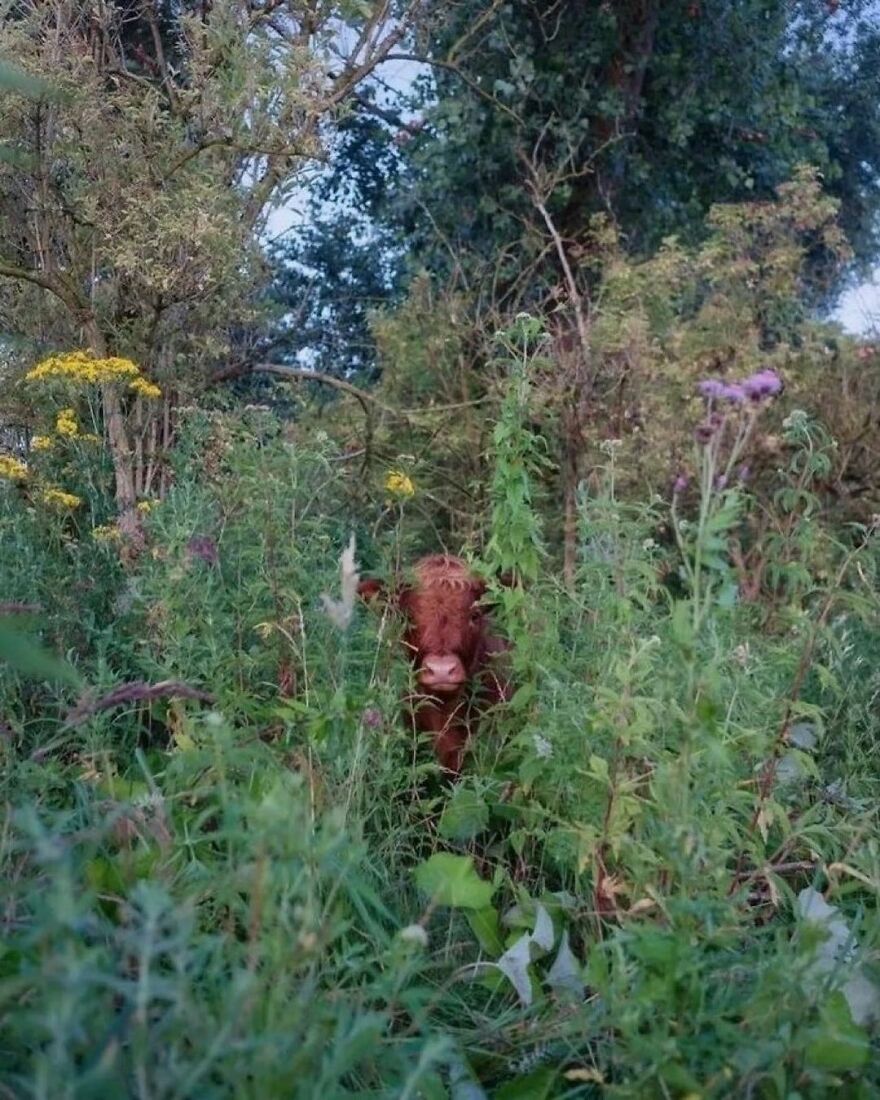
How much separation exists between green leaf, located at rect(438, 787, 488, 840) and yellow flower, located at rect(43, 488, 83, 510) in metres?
2.08

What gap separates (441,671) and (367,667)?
0.74 ft

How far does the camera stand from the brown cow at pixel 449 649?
439 cm

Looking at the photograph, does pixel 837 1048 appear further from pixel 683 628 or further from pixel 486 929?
pixel 486 929

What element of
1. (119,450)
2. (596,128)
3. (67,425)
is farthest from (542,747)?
(596,128)

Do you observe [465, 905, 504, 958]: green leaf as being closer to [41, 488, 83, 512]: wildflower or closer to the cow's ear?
the cow's ear

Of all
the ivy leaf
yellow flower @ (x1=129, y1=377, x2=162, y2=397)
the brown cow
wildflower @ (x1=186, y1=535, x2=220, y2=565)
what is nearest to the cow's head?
the brown cow

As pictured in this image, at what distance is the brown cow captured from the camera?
4.39 meters

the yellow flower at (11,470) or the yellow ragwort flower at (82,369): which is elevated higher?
the yellow ragwort flower at (82,369)

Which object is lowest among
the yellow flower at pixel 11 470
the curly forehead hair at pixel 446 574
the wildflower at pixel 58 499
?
the curly forehead hair at pixel 446 574

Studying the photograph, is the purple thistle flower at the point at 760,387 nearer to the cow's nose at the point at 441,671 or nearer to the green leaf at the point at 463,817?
the green leaf at the point at 463,817

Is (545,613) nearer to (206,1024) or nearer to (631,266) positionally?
(206,1024)

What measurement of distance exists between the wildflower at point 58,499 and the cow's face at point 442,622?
4.27 feet

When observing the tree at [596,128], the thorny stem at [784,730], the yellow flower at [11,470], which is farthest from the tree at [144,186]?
the tree at [596,128]

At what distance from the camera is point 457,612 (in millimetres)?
4512
